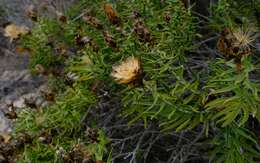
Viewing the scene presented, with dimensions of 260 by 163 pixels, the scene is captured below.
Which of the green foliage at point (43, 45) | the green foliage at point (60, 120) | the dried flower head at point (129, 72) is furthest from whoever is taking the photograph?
the green foliage at point (43, 45)

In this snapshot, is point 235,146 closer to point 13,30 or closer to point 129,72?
point 129,72

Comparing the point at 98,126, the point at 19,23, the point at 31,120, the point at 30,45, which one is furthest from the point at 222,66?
the point at 19,23

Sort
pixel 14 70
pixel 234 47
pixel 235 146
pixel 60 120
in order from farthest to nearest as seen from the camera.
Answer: pixel 14 70 → pixel 60 120 → pixel 235 146 → pixel 234 47

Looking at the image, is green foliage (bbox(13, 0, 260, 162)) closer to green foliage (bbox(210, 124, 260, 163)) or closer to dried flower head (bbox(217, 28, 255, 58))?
green foliage (bbox(210, 124, 260, 163))

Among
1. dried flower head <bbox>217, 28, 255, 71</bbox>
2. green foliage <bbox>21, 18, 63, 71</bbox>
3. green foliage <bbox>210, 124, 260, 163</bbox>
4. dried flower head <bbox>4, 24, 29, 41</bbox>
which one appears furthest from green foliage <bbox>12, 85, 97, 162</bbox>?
dried flower head <bbox>4, 24, 29, 41</bbox>

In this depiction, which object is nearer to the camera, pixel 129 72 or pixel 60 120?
pixel 129 72

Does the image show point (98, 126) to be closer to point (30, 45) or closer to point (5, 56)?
point (30, 45)

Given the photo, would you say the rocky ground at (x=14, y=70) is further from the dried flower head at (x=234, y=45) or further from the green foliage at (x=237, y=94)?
the dried flower head at (x=234, y=45)

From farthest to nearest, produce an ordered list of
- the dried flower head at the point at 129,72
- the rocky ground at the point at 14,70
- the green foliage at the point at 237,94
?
the rocky ground at the point at 14,70 < the green foliage at the point at 237,94 < the dried flower head at the point at 129,72

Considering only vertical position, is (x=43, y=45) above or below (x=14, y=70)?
above

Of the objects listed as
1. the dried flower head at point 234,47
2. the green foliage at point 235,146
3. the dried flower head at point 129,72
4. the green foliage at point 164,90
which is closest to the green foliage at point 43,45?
the green foliage at point 164,90

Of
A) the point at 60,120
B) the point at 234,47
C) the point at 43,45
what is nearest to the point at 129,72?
the point at 234,47
